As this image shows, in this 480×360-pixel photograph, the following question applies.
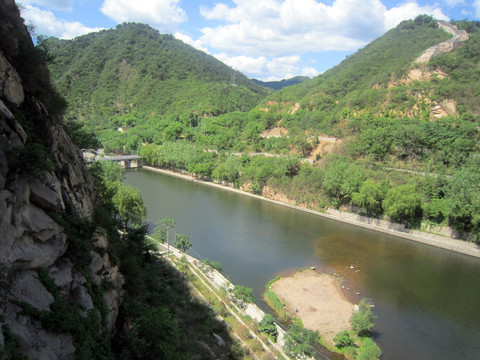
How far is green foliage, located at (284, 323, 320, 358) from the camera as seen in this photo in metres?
12.3

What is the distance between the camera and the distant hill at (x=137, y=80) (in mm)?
73500

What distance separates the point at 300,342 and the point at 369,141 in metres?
27.7

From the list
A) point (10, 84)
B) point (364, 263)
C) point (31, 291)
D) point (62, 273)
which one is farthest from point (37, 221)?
point (364, 263)

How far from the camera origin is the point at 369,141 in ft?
116

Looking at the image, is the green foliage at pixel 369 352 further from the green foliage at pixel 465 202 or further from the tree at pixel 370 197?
the tree at pixel 370 197

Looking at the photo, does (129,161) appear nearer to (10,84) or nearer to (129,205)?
(129,205)

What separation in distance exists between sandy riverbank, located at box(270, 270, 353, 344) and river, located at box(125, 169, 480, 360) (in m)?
0.84

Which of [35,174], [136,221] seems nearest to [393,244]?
[136,221]

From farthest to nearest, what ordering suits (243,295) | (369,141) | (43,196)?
1. (369,141)
2. (243,295)
3. (43,196)

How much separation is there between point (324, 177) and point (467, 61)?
85.5 ft

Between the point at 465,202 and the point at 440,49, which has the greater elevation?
the point at 440,49

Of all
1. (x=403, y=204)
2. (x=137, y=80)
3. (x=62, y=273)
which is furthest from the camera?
(x=137, y=80)

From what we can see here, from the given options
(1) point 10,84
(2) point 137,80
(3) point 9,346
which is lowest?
(3) point 9,346

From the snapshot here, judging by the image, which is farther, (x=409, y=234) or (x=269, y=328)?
(x=409, y=234)
